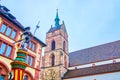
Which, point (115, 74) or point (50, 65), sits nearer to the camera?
point (115, 74)

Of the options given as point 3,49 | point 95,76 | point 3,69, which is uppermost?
point 3,49

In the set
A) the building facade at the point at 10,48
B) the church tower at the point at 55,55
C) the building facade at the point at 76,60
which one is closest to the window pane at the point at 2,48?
the building facade at the point at 10,48

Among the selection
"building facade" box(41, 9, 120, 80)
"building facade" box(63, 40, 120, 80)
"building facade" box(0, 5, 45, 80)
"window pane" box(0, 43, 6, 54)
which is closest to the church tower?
"building facade" box(41, 9, 120, 80)

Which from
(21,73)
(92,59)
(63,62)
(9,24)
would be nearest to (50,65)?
(63,62)

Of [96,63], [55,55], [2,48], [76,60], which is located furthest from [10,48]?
[76,60]

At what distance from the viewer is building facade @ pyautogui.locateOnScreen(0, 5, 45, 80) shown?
16047 mm

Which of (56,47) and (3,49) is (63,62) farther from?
(3,49)

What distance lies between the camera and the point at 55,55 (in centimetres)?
3953

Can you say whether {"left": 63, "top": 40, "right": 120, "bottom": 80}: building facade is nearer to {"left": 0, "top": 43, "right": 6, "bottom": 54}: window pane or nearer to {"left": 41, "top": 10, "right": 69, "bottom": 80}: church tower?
{"left": 41, "top": 10, "right": 69, "bottom": 80}: church tower

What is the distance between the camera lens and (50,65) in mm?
39250

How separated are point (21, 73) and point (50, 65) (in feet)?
112

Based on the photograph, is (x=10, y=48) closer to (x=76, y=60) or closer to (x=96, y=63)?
(x=96, y=63)

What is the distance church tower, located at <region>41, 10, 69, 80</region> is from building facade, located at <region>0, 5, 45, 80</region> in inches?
652

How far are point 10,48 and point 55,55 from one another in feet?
74.4
